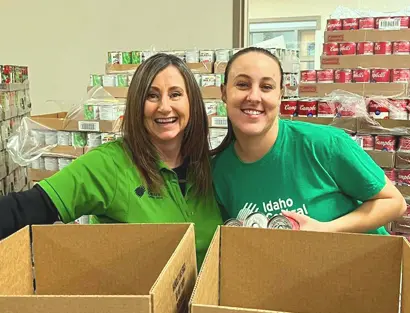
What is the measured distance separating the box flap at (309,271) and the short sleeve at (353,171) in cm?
47

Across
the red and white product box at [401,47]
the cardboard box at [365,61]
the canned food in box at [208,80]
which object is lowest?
the canned food in box at [208,80]

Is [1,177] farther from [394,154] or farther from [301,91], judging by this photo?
[394,154]

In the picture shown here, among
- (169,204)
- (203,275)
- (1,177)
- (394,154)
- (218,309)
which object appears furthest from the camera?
(1,177)

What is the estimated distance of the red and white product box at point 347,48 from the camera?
3383 millimetres

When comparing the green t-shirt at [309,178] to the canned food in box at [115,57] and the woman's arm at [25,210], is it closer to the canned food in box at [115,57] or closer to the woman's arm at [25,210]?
the woman's arm at [25,210]

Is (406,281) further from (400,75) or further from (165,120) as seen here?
(400,75)

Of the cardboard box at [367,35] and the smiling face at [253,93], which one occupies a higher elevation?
the cardboard box at [367,35]

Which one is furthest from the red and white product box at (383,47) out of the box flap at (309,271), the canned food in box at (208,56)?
the box flap at (309,271)

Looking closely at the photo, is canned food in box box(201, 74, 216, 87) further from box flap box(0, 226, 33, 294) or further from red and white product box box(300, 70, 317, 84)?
box flap box(0, 226, 33, 294)

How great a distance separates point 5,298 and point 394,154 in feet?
7.97

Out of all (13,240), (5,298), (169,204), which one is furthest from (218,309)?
(169,204)

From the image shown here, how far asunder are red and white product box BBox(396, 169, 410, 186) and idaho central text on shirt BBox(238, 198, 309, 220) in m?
1.55

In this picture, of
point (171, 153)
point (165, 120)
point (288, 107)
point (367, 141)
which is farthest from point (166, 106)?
point (367, 141)

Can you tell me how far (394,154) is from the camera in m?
2.64
